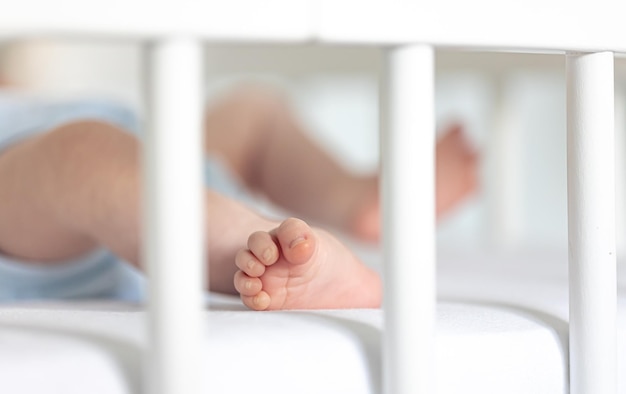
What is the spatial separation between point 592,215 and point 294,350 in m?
0.15

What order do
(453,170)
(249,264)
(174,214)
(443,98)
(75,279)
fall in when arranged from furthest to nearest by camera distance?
1. (443,98)
2. (453,170)
3. (75,279)
4. (249,264)
5. (174,214)

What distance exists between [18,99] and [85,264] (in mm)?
262

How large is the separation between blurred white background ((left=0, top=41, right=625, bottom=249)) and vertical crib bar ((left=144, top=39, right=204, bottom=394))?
763 mm

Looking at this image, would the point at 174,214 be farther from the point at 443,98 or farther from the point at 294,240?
the point at 443,98

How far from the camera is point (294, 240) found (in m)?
0.46

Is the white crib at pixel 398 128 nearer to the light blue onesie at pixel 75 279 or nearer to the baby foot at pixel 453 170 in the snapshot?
the light blue onesie at pixel 75 279

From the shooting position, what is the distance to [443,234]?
1918 millimetres

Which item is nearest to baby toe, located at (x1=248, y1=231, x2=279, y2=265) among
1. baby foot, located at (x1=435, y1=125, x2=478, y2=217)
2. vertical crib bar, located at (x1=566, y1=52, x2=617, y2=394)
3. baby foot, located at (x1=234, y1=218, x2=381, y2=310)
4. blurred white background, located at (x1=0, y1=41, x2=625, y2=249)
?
baby foot, located at (x1=234, y1=218, x2=381, y2=310)

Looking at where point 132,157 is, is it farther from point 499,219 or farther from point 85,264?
point 499,219

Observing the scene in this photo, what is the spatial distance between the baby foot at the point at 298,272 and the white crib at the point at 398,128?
64 mm

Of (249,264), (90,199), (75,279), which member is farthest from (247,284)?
(75,279)

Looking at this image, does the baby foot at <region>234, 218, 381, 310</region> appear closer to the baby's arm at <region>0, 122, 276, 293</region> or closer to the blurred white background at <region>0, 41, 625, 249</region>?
the baby's arm at <region>0, 122, 276, 293</region>

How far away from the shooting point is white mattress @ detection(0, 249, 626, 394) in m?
0.39

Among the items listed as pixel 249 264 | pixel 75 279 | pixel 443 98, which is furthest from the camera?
pixel 443 98
